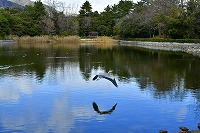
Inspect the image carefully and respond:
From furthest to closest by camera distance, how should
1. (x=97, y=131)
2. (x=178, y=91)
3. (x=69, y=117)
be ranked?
(x=178, y=91) < (x=69, y=117) < (x=97, y=131)

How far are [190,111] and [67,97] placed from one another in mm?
4744

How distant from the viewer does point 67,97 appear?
38.7 ft

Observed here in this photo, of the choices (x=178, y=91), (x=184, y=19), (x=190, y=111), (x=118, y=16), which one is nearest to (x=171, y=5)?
(x=184, y=19)

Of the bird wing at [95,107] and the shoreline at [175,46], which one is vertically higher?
the shoreline at [175,46]

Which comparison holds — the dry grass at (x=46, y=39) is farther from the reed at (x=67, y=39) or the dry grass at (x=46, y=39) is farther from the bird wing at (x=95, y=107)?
the bird wing at (x=95, y=107)

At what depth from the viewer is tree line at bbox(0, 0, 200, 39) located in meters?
44.3

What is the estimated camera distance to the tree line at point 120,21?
44.3 meters

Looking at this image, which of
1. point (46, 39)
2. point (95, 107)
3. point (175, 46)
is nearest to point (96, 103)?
point (95, 107)

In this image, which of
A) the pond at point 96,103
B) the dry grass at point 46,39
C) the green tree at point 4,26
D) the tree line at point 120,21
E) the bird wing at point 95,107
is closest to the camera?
the pond at point 96,103

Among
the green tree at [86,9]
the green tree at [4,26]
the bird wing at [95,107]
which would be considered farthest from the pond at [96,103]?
the green tree at [86,9]

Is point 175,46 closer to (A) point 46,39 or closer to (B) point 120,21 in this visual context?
(B) point 120,21

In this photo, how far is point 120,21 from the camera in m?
65.5

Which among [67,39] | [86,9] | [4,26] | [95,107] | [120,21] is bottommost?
[95,107]

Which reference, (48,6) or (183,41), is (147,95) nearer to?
(183,41)
